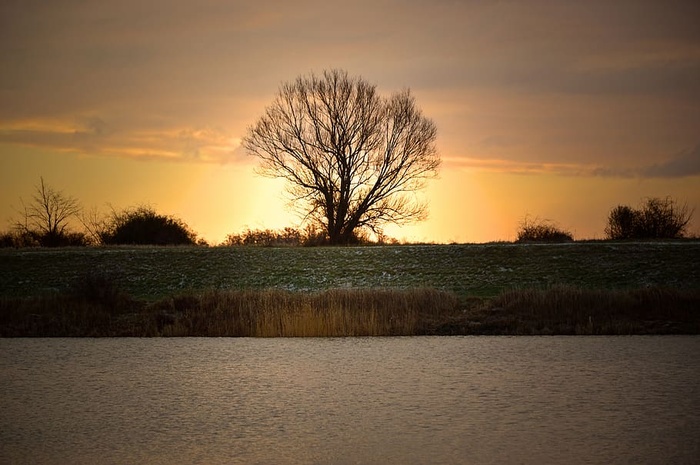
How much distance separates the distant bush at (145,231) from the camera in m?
40.1

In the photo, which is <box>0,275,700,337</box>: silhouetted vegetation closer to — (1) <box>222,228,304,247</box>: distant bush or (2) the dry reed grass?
(2) the dry reed grass

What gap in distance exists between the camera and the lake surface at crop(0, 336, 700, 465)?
626cm

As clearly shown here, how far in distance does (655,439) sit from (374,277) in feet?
59.4

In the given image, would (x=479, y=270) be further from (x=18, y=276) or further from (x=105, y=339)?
(x=18, y=276)

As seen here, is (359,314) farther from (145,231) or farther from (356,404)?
(145,231)

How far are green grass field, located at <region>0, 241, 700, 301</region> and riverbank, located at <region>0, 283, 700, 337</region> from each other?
159 inches

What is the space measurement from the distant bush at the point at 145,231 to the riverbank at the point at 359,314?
22078mm

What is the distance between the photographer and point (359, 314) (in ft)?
51.3

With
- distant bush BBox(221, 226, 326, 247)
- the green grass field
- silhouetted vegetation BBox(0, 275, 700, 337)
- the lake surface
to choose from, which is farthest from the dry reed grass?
distant bush BBox(221, 226, 326, 247)

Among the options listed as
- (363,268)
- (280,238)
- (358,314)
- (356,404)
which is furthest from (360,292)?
(280,238)

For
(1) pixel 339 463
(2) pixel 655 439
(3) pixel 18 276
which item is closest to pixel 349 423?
(1) pixel 339 463

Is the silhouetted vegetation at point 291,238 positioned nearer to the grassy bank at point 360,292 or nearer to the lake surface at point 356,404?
the grassy bank at point 360,292

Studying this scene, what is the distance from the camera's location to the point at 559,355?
1163cm

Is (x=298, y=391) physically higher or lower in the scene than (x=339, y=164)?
lower
